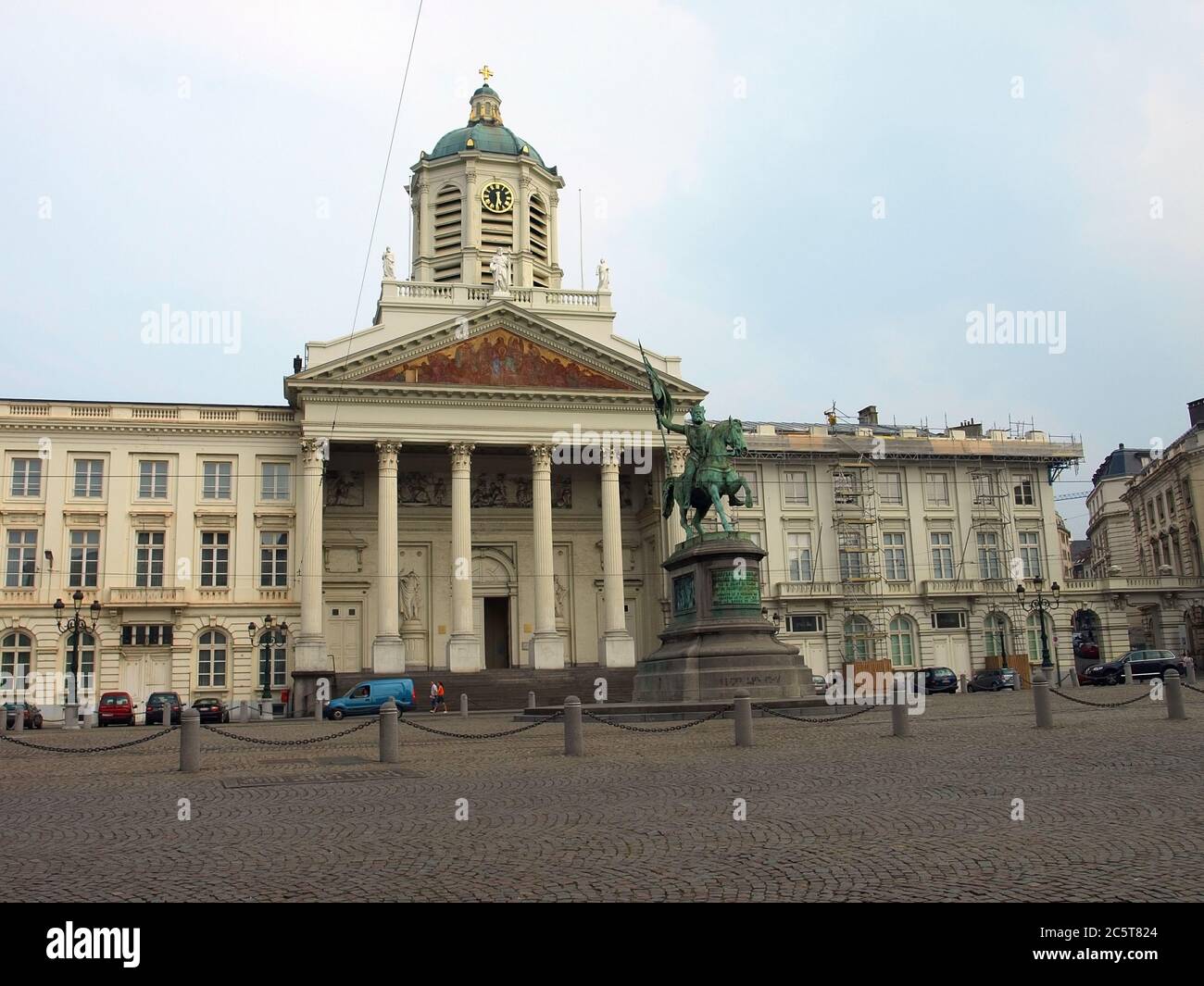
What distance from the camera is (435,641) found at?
55906 mm

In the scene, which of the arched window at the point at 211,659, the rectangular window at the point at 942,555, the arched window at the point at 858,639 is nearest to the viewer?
the arched window at the point at 211,659

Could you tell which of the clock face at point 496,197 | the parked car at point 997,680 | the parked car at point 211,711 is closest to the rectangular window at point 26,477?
the parked car at point 211,711

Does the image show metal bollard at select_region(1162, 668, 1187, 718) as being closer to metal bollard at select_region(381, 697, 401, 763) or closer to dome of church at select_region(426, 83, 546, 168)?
metal bollard at select_region(381, 697, 401, 763)

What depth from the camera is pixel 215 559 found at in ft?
173

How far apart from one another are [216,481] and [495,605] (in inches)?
601

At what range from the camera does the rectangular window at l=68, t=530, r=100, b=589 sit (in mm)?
51031

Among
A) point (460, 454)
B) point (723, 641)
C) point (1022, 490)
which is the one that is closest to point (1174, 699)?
point (723, 641)

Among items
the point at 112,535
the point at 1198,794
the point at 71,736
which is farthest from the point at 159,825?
the point at 112,535

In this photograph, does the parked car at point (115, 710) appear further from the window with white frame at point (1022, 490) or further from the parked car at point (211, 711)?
the window with white frame at point (1022, 490)

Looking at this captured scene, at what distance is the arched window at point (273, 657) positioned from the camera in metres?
52.1

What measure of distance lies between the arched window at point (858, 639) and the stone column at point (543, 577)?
16.8 m

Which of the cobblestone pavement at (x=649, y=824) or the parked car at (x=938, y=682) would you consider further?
the parked car at (x=938, y=682)

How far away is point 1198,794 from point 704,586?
682 inches

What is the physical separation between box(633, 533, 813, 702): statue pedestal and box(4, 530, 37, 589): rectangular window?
3399 centimetres
